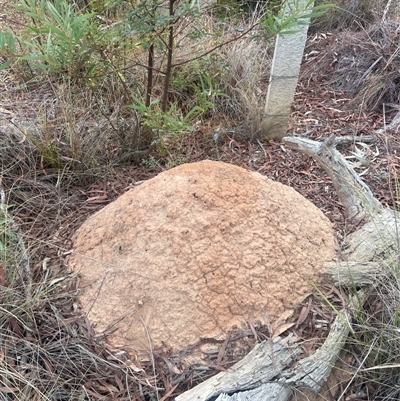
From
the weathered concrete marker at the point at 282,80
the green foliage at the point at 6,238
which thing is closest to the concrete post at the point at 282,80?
the weathered concrete marker at the point at 282,80

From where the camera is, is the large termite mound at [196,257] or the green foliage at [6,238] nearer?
the large termite mound at [196,257]

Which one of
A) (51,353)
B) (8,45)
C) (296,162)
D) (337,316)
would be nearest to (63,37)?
(8,45)

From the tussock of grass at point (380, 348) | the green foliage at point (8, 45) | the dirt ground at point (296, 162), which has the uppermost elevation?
the green foliage at point (8, 45)

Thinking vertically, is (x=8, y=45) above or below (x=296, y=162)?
above

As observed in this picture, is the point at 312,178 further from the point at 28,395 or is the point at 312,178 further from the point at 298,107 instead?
the point at 28,395

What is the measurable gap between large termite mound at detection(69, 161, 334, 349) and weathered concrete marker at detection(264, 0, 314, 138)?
1.19 m

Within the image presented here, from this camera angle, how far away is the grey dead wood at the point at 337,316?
1428 mm

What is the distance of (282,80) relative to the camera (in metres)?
2.96

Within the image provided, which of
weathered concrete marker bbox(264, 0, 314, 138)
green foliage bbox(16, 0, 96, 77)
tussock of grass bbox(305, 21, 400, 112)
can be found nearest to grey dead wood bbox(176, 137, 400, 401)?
weathered concrete marker bbox(264, 0, 314, 138)

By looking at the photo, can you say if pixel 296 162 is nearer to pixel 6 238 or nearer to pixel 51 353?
pixel 6 238

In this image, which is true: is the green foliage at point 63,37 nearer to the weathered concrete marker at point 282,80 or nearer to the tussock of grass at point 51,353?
the tussock of grass at point 51,353

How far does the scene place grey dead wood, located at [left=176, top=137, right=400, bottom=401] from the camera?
1428 millimetres

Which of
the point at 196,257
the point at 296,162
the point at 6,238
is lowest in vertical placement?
the point at 296,162

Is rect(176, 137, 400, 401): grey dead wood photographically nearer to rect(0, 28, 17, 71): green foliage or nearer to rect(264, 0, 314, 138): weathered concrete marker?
rect(264, 0, 314, 138): weathered concrete marker
